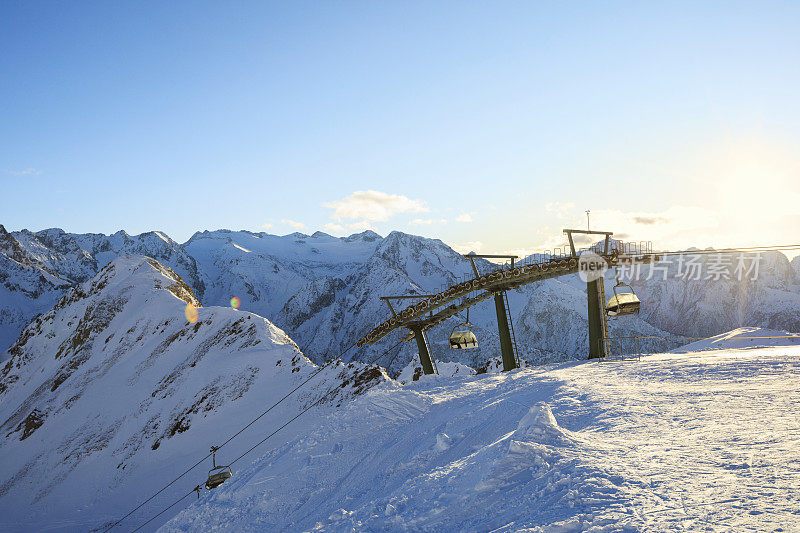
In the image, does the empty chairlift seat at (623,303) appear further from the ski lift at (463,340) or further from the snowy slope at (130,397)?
the snowy slope at (130,397)

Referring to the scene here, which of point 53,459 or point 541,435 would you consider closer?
point 541,435

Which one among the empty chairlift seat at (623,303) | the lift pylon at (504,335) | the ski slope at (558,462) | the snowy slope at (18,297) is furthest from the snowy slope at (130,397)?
the snowy slope at (18,297)

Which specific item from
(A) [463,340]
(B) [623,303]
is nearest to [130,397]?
(A) [463,340]

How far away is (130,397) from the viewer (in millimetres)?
59938

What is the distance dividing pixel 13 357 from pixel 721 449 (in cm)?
11336

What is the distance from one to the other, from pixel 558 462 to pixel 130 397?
65.6m

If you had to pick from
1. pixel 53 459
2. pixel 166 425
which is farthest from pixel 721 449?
pixel 53 459

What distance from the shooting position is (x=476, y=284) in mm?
31062

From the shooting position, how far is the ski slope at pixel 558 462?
6.24 meters

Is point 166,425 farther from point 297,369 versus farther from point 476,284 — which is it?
point 476,284

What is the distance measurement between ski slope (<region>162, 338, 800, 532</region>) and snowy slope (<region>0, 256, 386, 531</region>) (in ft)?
72.7

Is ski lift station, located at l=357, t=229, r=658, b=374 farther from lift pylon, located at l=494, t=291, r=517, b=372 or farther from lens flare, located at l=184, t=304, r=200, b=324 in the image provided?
lens flare, located at l=184, t=304, r=200, b=324

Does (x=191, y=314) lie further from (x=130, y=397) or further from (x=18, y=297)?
(x=18, y=297)

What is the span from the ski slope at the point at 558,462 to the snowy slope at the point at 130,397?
2217 centimetres
